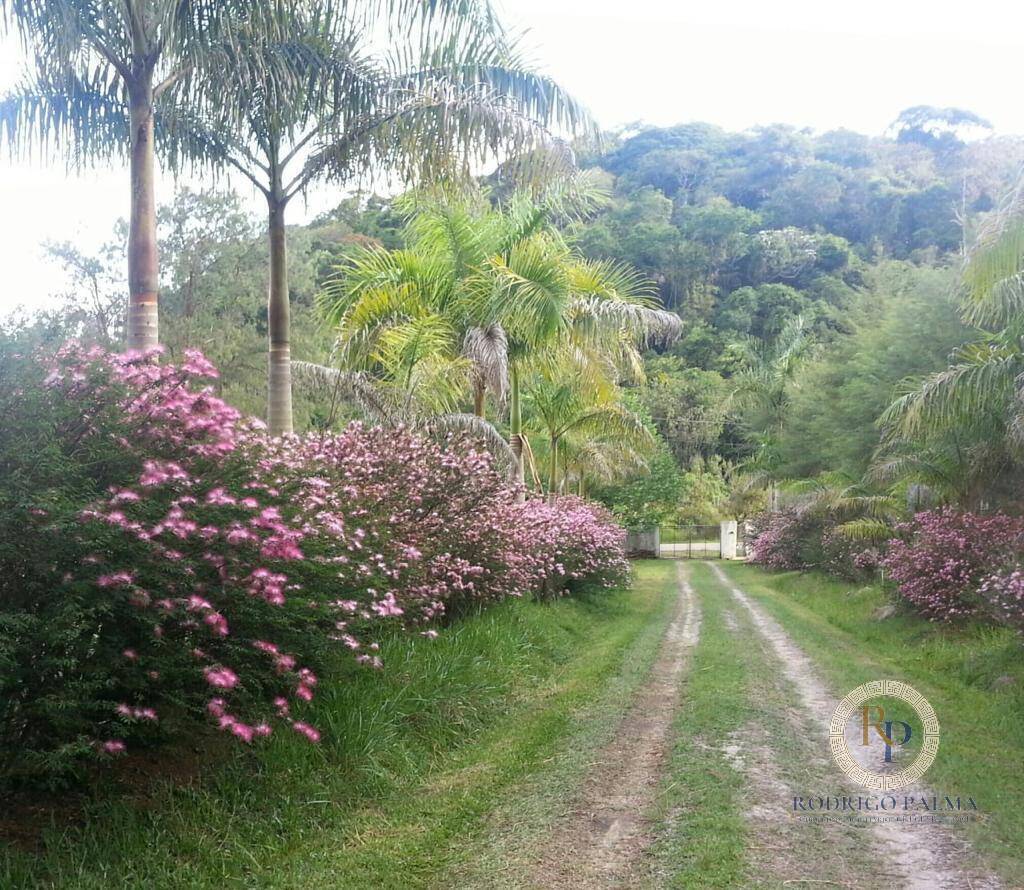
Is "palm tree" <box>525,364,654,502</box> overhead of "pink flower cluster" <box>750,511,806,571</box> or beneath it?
overhead

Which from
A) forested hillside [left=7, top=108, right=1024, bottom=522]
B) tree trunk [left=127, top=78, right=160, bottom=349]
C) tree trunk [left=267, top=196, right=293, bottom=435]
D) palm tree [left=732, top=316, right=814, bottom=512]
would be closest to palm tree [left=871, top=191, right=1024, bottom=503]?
forested hillside [left=7, top=108, right=1024, bottom=522]

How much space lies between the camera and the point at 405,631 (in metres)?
8.97

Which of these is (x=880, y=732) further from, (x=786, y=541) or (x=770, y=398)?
(x=770, y=398)

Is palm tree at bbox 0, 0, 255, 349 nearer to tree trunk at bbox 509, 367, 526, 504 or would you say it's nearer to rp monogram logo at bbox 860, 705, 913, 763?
rp monogram logo at bbox 860, 705, 913, 763

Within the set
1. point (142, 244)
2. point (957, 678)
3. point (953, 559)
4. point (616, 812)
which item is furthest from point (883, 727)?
point (142, 244)

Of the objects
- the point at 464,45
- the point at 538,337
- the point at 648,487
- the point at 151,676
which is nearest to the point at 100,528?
the point at 151,676

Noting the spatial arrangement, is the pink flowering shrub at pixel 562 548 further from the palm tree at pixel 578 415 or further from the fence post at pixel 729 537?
the fence post at pixel 729 537

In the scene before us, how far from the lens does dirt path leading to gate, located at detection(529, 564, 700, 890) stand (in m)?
4.66

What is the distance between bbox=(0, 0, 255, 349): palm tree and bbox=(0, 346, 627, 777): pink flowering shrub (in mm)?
1938

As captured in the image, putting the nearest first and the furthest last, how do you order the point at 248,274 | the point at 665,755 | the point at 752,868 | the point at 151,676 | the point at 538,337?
the point at 752,868 → the point at 151,676 → the point at 665,755 → the point at 538,337 → the point at 248,274

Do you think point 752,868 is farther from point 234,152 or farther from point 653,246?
point 653,246

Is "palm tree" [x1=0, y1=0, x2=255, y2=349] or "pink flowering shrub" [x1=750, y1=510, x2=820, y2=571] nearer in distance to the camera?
"palm tree" [x1=0, y1=0, x2=255, y2=349]

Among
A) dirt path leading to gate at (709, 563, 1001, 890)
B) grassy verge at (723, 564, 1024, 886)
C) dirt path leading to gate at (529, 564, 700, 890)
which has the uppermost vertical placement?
dirt path leading to gate at (529, 564, 700, 890)

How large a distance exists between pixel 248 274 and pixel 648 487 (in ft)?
67.4
